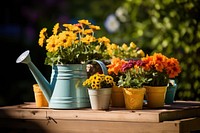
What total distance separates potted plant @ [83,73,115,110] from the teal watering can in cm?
8

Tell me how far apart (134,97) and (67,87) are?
31cm

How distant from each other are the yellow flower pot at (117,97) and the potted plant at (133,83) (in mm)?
38

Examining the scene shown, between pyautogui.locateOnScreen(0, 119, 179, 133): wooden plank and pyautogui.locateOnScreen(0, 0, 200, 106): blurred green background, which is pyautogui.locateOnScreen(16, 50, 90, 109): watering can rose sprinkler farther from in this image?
pyautogui.locateOnScreen(0, 0, 200, 106): blurred green background

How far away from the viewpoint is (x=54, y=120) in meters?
2.85

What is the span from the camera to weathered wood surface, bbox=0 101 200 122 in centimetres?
266

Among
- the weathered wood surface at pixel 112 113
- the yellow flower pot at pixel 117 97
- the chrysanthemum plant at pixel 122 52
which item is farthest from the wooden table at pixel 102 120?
the chrysanthemum plant at pixel 122 52

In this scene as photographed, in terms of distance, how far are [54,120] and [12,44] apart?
2232mm

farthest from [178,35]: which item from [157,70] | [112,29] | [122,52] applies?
[157,70]

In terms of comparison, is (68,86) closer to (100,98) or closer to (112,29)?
(100,98)

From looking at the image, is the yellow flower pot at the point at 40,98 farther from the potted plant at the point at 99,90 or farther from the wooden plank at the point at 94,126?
the potted plant at the point at 99,90

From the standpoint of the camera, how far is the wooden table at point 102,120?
2637 mm

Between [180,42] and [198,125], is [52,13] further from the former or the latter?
[198,125]

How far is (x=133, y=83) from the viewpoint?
282 centimetres

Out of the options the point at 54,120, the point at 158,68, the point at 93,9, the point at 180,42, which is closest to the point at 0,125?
the point at 54,120
